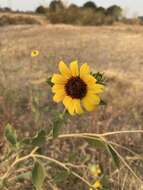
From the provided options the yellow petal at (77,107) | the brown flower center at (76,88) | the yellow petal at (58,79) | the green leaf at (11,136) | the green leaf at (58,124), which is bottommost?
the green leaf at (11,136)

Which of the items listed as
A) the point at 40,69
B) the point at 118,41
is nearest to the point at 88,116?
the point at 40,69

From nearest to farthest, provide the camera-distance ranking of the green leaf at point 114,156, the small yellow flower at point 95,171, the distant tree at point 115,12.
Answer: the green leaf at point 114,156, the small yellow flower at point 95,171, the distant tree at point 115,12

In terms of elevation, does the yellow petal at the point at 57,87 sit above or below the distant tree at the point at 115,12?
above

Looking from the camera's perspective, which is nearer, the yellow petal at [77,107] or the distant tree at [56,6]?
the yellow petal at [77,107]

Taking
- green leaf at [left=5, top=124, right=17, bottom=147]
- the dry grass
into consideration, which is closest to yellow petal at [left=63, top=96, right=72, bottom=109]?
green leaf at [left=5, top=124, right=17, bottom=147]

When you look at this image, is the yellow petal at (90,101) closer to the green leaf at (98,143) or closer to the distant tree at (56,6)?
the green leaf at (98,143)

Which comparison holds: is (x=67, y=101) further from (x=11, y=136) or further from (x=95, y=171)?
(x=95, y=171)

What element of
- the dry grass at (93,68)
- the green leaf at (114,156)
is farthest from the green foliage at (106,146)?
the dry grass at (93,68)

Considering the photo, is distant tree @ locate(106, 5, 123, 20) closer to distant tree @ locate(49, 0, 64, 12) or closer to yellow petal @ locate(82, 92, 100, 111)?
distant tree @ locate(49, 0, 64, 12)
